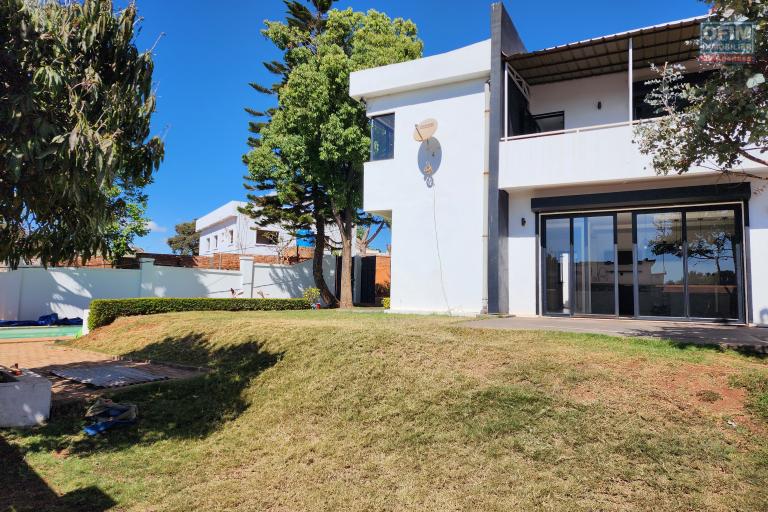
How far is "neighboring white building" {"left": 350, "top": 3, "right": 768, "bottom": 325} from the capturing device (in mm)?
10461

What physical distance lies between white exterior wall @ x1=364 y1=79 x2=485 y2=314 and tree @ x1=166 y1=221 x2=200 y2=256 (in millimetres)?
43830

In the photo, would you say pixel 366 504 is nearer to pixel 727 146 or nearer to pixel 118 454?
pixel 118 454

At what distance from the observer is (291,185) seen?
1975 centimetres

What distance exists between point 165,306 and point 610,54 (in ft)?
46.3

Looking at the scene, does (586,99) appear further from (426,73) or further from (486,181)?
(426,73)

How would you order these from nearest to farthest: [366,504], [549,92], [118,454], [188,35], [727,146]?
[366,504], [118,454], [727,146], [549,92], [188,35]

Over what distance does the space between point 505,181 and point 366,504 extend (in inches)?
367

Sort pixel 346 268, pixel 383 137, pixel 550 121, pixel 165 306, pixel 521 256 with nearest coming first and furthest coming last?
pixel 521 256
pixel 550 121
pixel 383 137
pixel 165 306
pixel 346 268

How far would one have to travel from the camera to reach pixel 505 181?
38.7ft

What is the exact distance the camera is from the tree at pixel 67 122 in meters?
4.38

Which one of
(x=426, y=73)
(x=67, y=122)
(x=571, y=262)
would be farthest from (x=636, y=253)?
(x=67, y=122)

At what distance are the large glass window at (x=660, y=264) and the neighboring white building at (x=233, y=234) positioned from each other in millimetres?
21912

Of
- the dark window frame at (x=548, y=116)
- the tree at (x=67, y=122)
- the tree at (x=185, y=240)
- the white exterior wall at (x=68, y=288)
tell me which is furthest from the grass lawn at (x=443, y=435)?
the tree at (x=185, y=240)

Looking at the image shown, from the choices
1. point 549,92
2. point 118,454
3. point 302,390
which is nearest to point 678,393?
point 302,390
